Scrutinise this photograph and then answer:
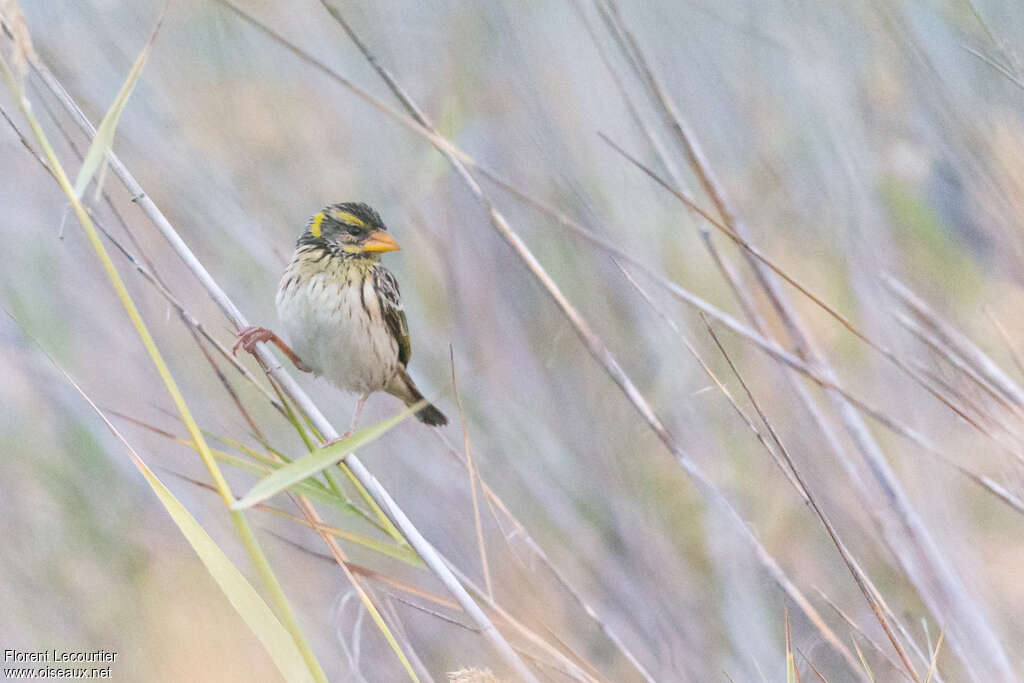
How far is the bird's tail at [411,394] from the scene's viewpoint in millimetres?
2471

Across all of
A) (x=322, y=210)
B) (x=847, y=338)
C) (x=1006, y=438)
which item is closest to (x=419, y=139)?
(x=322, y=210)

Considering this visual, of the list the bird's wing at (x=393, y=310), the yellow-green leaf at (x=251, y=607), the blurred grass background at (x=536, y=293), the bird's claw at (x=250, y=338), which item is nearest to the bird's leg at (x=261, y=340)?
the bird's claw at (x=250, y=338)

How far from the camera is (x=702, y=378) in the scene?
8.66 feet

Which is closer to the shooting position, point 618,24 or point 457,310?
point 618,24

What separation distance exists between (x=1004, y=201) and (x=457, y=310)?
1.38 m

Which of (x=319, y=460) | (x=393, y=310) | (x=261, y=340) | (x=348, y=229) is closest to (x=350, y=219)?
(x=348, y=229)

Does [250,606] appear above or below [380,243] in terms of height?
below

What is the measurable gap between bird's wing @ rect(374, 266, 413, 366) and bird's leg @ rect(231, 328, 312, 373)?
26 cm

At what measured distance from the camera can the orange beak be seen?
7.25ft

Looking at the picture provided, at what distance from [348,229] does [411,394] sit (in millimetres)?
494

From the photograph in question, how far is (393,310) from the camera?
2422 millimetres

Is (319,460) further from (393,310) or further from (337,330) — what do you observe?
(393,310)

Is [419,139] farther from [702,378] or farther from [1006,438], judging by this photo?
[1006,438]

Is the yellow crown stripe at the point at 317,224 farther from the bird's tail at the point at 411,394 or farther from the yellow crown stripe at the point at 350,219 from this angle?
the bird's tail at the point at 411,394
